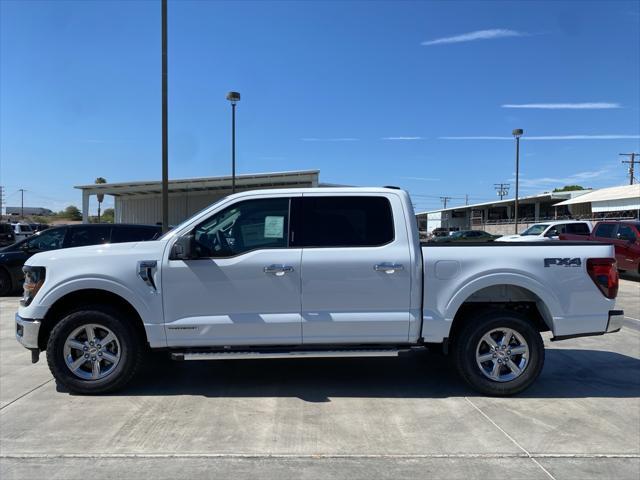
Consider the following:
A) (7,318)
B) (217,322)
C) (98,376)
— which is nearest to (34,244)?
(7,318)

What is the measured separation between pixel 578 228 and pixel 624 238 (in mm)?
3328

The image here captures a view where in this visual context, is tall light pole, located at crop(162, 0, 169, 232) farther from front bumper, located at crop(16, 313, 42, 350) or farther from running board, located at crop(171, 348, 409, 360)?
running board, located at crop(171, 348, 409, 360)

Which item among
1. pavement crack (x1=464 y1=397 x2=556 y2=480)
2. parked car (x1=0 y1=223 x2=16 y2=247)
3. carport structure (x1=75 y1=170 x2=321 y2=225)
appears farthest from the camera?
carport structure (x1=75 y1=170 x2=321 y2=225)

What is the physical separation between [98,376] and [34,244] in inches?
319

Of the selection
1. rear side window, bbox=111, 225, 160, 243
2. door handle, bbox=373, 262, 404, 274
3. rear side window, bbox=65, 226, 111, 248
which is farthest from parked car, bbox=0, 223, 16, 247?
door handle, bbox=373, 262, 404, 274

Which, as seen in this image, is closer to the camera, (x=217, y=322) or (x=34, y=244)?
(x=217, y=322)

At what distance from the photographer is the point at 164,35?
1075cm

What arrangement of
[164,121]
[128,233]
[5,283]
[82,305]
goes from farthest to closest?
[5,283]
[164,121]
[128,233]
[82,305]

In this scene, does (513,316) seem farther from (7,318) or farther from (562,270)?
(7,318)

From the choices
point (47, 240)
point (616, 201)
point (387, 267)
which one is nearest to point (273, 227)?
point (387, 267)

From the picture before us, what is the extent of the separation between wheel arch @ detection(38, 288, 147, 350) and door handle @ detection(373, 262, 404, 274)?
2404 mm

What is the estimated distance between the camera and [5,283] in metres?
11.9

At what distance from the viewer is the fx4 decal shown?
5.03m

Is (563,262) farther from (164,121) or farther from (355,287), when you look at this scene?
(164,121)
